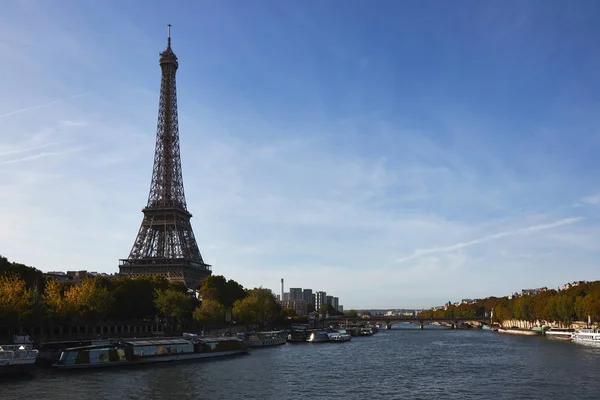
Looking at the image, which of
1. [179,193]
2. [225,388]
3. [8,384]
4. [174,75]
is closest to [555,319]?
[179,193]

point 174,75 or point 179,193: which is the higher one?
point 174,75

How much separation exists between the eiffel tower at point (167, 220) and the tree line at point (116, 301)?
928 centimetres

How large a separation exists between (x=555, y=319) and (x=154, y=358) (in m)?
125

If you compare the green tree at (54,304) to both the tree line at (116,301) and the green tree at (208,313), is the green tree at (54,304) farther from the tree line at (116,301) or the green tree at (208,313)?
the green tree at (208,313)

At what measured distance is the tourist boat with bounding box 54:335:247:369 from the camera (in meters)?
61.5

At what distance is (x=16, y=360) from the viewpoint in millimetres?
55750

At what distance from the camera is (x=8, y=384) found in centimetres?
5078

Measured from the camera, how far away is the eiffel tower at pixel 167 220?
134125 millimetres

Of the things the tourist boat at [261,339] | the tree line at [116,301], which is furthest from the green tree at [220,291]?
the tourist boat at [261,339]

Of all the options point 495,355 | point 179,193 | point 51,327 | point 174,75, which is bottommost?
point 495,355

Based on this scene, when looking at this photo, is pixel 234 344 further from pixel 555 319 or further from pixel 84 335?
pixel 555 319

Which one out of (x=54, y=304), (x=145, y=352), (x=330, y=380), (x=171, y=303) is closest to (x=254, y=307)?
(x=171, y=303)

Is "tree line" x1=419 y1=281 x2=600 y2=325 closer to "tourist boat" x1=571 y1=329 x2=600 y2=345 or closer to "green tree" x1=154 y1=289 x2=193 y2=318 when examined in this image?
"tourist boat" x1=571 y1=329 x2=600 y2=345

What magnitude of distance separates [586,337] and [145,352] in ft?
286
